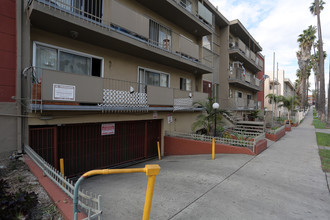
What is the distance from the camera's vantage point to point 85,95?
6.25 metres

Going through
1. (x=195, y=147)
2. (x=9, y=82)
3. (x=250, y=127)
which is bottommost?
(x=195, y=147)

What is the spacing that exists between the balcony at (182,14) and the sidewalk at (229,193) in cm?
874

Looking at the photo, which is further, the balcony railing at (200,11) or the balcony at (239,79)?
the balcony at (239,79)

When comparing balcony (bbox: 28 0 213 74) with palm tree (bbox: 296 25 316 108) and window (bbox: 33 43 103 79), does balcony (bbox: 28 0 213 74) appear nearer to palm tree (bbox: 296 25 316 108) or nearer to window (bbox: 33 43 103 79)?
window (bbox: 33 43 103 79)

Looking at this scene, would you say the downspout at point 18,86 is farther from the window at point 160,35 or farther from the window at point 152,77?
the window at point 160,35

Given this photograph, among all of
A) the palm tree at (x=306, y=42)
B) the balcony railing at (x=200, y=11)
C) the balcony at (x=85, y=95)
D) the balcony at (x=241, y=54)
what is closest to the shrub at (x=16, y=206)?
the balcony at (x=85, y=95)

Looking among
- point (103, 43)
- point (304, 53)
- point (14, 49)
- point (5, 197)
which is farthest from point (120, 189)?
point (304, 53)

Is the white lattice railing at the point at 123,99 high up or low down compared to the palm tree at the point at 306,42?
down

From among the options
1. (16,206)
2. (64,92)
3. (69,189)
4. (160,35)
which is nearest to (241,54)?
(160,35)

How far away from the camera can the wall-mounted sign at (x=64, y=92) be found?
5462 millimetres

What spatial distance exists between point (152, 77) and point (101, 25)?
14.6 ft

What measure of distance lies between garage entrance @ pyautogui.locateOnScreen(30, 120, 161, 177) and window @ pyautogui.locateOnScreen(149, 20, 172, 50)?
15.3 ft

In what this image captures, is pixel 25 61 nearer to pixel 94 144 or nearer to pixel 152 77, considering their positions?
pixel 94 144

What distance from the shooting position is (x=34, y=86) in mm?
5328
